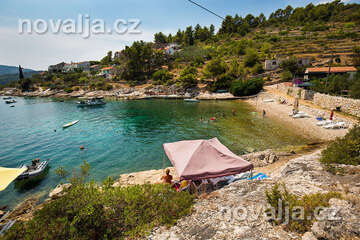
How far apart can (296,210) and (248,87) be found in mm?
43690

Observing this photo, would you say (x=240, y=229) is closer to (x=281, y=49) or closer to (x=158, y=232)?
(x=158, y=232)

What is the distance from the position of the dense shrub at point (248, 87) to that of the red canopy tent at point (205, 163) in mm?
40622

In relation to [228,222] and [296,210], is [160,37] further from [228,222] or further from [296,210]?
[296,210]

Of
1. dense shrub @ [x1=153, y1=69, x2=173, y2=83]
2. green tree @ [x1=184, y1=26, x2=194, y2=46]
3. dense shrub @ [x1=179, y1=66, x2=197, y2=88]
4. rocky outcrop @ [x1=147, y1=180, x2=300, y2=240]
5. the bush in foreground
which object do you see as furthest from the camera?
green tree @ [x1=184, y1=26, x2=194, y2=46]

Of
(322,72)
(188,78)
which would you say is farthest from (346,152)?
(188,78)

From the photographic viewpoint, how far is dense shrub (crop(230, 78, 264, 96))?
1703 inches

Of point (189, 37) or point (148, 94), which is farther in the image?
point (189, 37)

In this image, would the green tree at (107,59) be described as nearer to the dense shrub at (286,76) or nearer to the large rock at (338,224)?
the dense shrub at (286,76)

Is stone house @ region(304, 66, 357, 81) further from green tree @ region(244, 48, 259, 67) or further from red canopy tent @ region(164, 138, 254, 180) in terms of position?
red canopy tent @ region(164, 138, 254, 180)

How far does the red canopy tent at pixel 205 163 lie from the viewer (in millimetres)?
6898

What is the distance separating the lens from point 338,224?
374 centimetres

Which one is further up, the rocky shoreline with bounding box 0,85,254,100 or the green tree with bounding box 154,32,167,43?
the green tree with bounding box 154,32,167,43

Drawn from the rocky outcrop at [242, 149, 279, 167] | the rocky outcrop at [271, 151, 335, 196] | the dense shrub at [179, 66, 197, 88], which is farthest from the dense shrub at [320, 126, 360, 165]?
the dense shrub at [179, 66, 197, 88]

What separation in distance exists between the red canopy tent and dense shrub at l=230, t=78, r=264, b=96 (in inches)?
1599
